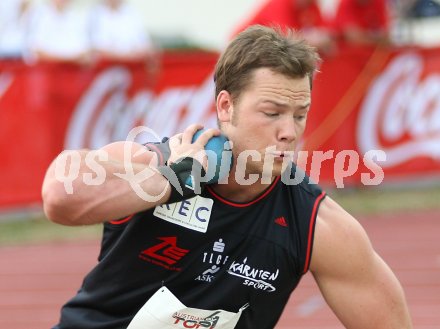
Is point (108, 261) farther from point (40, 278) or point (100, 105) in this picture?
point (100, 105)

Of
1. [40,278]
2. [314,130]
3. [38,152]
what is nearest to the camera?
[40,278]

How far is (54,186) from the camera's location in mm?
3348

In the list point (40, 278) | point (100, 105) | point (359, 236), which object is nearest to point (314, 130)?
point (100, 105)

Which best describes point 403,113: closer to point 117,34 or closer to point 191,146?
point 117,34

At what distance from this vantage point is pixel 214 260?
3.83 meters

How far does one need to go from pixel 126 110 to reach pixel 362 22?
2885 mm

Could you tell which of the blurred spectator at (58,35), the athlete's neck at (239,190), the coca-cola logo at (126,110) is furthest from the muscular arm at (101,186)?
the blurred spectator at (58,35)

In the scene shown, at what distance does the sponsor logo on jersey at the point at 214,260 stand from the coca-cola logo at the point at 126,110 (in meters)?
6.42

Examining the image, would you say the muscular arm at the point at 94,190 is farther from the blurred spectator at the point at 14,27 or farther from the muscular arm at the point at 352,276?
the blurred spectator at the point at 14,27

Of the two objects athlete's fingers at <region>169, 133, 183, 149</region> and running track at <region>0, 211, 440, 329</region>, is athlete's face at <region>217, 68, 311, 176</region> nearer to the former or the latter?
athlete's fingers at <region>169, 133, 183, 149</region>

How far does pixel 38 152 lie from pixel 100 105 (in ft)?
2.53

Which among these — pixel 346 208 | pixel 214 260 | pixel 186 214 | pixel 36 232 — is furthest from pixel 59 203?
pixel 346 208

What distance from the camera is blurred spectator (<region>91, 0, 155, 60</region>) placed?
10719 millimetres

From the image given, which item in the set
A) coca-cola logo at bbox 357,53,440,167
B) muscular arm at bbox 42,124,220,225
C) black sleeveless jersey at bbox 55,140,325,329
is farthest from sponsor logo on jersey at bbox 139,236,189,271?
coca-cola logo at bbox 357,53,440,167
